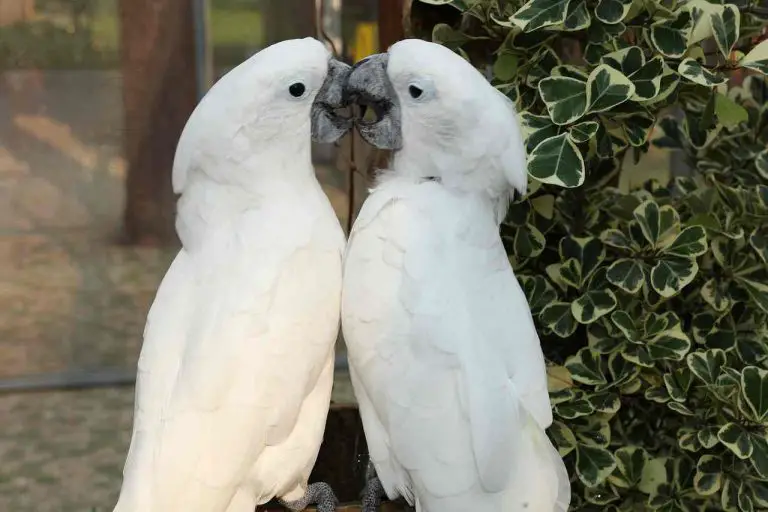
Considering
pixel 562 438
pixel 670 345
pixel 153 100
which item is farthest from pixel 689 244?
pixel 153 100

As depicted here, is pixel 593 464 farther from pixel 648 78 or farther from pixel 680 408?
pixel 648 78

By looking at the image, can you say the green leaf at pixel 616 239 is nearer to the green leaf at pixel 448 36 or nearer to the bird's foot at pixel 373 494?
the green leaf at pixel 448 36

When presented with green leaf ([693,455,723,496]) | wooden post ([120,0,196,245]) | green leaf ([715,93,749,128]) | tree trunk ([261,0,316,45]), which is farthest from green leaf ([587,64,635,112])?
wooden post ([120,0,196,245])

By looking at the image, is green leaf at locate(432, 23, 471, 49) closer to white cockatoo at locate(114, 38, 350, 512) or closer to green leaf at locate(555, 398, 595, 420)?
white cockatoo at locate(114, 38, 350, 512)

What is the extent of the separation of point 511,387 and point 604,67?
510mm

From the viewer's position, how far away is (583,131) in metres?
1.05

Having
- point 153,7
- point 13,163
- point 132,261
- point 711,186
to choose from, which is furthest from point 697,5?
point 13,163

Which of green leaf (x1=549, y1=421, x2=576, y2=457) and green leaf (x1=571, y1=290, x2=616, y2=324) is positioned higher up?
green leaf (x1=571, y1=290, x2=616, y2=324)

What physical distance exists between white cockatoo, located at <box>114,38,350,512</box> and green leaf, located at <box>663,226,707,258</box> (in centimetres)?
58

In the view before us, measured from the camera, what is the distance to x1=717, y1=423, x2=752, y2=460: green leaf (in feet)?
3.71

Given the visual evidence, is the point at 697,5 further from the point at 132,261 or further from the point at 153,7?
the point at 132,261

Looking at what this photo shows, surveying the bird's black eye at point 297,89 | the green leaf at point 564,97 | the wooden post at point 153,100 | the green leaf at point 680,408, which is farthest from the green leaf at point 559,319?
the wooden post at point 153,100

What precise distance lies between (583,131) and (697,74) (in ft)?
0.62

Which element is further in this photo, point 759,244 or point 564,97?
point 759,244
